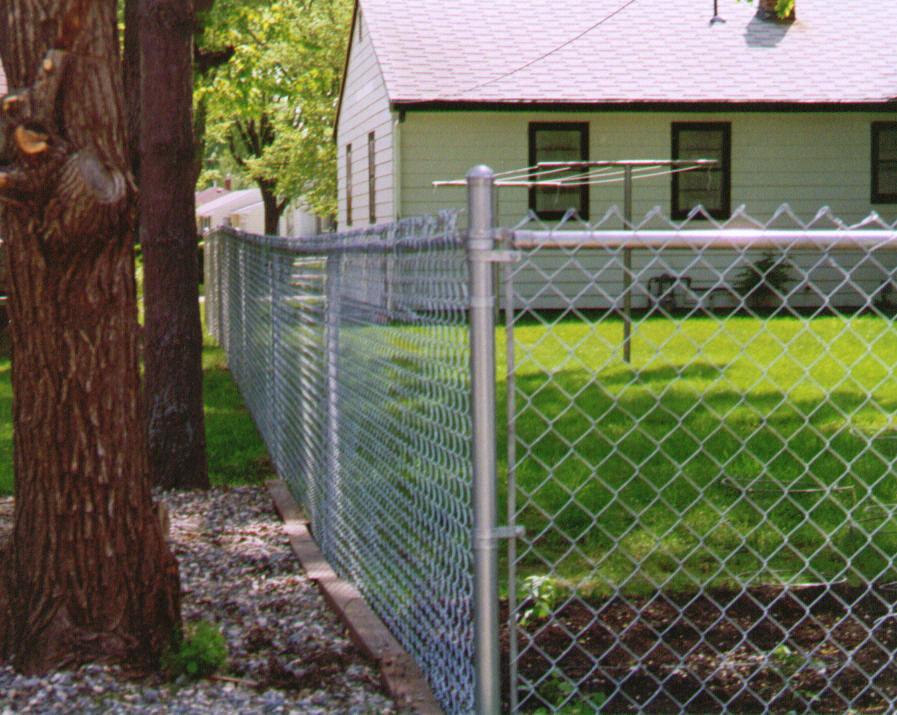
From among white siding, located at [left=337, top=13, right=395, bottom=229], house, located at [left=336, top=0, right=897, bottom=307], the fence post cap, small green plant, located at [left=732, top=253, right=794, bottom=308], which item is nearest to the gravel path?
the fence post cap

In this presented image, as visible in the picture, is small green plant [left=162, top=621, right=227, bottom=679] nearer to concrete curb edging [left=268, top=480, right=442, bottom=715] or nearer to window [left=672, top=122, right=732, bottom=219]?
concrete curb edging [left=268, top=480, right=442, bottom=715]

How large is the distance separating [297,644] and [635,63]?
1672cm

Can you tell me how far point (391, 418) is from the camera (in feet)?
15.0

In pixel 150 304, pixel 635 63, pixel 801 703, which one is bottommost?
pixel 801 703

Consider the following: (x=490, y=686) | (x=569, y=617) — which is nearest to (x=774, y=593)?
(x=569, y=617)

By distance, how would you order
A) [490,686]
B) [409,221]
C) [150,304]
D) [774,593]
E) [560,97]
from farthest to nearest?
[560,97]
[150,304]
[774,593]
[409,221]
[490,686]

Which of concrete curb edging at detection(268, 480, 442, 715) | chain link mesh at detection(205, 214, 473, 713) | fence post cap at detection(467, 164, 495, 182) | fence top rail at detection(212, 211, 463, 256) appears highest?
fence post cap at detection(467, 164, 495, 182)

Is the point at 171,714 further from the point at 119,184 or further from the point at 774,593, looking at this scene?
the point at 774,593

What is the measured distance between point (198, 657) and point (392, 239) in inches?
57.5

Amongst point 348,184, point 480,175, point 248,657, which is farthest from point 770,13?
point 480,175

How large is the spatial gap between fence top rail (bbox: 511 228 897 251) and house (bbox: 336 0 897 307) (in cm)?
1491

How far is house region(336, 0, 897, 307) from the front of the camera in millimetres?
19219

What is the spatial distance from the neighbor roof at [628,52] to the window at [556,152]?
656 millimetres

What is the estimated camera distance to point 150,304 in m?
7.79
